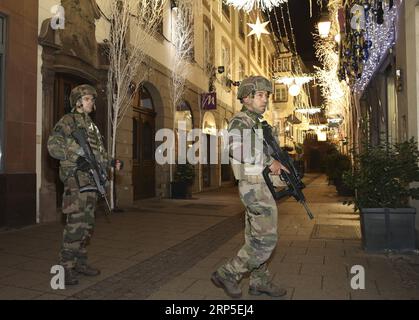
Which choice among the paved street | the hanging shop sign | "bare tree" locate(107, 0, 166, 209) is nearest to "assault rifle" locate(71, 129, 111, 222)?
the paved street

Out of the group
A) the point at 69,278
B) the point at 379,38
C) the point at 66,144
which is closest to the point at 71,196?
the point at 66,144

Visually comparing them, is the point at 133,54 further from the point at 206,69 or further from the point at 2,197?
the point at 206,69

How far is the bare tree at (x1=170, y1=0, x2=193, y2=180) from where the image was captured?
46.5 feet

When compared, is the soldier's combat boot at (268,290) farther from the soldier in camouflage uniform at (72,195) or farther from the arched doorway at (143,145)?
the arched doorway at (143,145)

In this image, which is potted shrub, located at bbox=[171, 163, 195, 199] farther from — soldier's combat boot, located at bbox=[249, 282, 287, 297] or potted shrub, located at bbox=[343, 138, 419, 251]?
soldier's combat boot, located at bbox=[249, 282, 287, 297]

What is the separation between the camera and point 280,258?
5.32 metres

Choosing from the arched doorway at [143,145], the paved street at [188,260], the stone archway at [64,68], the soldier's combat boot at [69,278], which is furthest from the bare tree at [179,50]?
the soldier's combat boot at [69,278]

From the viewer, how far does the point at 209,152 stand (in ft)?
65.4

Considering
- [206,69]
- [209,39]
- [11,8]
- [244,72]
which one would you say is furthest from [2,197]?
[244,72]

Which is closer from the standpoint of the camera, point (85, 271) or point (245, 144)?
point (245, 144)

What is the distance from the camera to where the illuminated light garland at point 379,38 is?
7132 millimetres

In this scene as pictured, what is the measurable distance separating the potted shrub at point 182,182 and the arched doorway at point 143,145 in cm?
79

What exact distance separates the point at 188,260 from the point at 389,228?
9.35 feet

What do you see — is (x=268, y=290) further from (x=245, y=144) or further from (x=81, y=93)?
(x=81, y=93)
